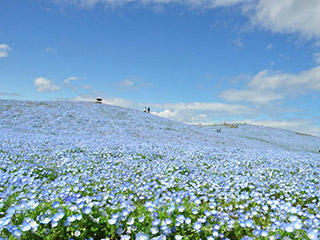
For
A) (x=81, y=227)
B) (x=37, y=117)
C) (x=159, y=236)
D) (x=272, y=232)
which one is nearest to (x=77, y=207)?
(x=81, y=227)

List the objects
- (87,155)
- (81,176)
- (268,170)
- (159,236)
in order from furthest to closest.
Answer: (87,155)
(268,170)
(81,176)
(159,236)

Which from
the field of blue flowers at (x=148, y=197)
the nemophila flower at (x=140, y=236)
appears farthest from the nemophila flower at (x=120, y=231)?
the nemophila flower at (x=140, y=236)

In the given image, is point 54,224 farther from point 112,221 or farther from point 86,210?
point 112,221

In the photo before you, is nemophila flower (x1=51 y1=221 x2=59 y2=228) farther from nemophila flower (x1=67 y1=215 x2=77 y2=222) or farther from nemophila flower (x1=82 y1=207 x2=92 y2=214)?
nemophila flower (x1=82 y1=207 x2=92 y2=214)

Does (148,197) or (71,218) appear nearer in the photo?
(71,218)

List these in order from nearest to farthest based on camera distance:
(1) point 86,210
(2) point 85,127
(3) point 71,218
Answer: (3) point 71,218 < (1) point 86,210 < (2) point 85,127

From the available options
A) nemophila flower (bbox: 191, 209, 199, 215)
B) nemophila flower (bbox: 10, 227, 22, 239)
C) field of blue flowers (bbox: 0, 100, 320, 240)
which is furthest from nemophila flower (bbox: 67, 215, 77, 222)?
nemophila flower (bbox: 191, 209, 199, 215)

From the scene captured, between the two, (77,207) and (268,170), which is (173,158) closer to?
(268,170)

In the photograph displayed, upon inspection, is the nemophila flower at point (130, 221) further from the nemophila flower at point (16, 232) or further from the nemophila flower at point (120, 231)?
the nemophila flower at point (16, 232)

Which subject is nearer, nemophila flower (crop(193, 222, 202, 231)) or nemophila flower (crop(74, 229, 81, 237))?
nemophila flower (crop(74, 229, 81, 237))

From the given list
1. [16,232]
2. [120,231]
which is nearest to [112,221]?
[120,231]

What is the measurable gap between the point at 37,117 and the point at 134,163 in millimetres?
20616

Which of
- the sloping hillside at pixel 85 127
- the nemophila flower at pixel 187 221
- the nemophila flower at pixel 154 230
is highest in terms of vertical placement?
the sloping hillside at pixel 85 127

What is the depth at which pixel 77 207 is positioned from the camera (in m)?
3.49
